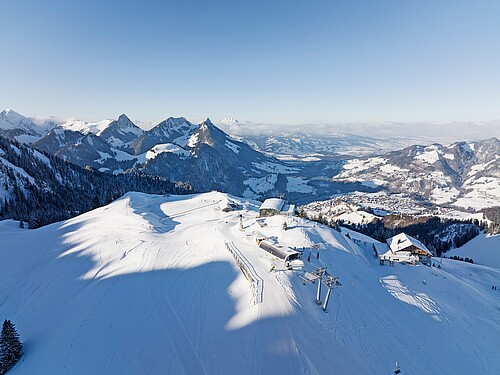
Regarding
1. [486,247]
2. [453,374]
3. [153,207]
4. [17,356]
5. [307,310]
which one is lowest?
[486,247]

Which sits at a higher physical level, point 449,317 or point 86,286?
point 86,286

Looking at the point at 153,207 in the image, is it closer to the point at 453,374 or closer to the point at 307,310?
the point at 307,310

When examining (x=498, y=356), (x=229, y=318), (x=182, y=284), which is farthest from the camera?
(x=182, y=284)

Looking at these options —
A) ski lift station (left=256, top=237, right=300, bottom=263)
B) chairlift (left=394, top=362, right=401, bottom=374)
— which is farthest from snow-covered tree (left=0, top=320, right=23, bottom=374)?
chairlift (left=394, top=362, right=401, bottom=374)

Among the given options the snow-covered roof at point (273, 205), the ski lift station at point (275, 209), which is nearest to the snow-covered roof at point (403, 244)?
the ski lift station at point (275, 209)

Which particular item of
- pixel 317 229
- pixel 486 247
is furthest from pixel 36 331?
pixel 486 247

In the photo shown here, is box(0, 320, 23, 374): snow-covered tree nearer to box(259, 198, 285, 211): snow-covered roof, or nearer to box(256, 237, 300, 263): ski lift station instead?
box(256, 237, 300, 263): ski lift station

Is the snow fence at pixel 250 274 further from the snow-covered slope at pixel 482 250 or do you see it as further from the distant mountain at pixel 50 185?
the snow-covered slope at pixel 482 250
